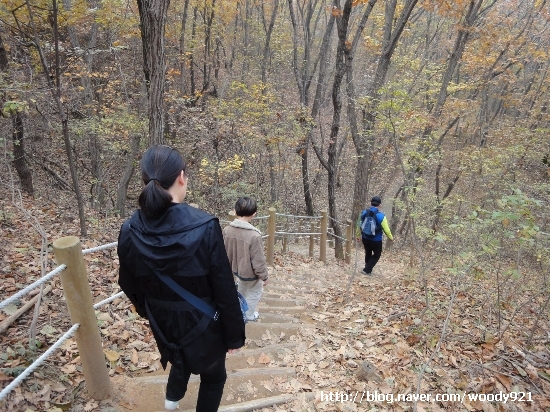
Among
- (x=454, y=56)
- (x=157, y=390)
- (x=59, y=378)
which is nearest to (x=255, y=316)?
(x=157, y=390)

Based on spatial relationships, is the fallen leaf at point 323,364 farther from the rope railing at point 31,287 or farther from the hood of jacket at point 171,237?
the rope railing at point 31,287

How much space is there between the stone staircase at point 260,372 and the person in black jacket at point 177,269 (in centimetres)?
82

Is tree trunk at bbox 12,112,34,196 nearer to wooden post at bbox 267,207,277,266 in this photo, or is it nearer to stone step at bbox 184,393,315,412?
wooden post at bbox 267,207,277,266

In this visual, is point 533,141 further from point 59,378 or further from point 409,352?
point 59,378

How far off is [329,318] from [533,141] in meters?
11.3

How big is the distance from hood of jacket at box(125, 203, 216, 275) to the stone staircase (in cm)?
150

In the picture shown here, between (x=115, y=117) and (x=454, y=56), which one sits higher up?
(x=454, y=56)

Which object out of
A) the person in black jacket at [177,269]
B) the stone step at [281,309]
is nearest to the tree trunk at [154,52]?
the stone step at [281,309]

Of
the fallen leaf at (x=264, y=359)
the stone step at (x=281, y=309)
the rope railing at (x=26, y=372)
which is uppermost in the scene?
the rope railing at (x=26, y=372)

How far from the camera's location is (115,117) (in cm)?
984

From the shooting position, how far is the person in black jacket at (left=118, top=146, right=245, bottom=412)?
5.96 feet

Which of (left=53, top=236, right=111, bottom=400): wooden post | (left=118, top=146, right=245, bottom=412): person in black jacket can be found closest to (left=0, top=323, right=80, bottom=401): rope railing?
(left=53, top=236, right=111, bottom=400): wooden post

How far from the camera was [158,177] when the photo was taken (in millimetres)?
1845

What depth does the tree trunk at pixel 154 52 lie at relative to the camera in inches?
170
